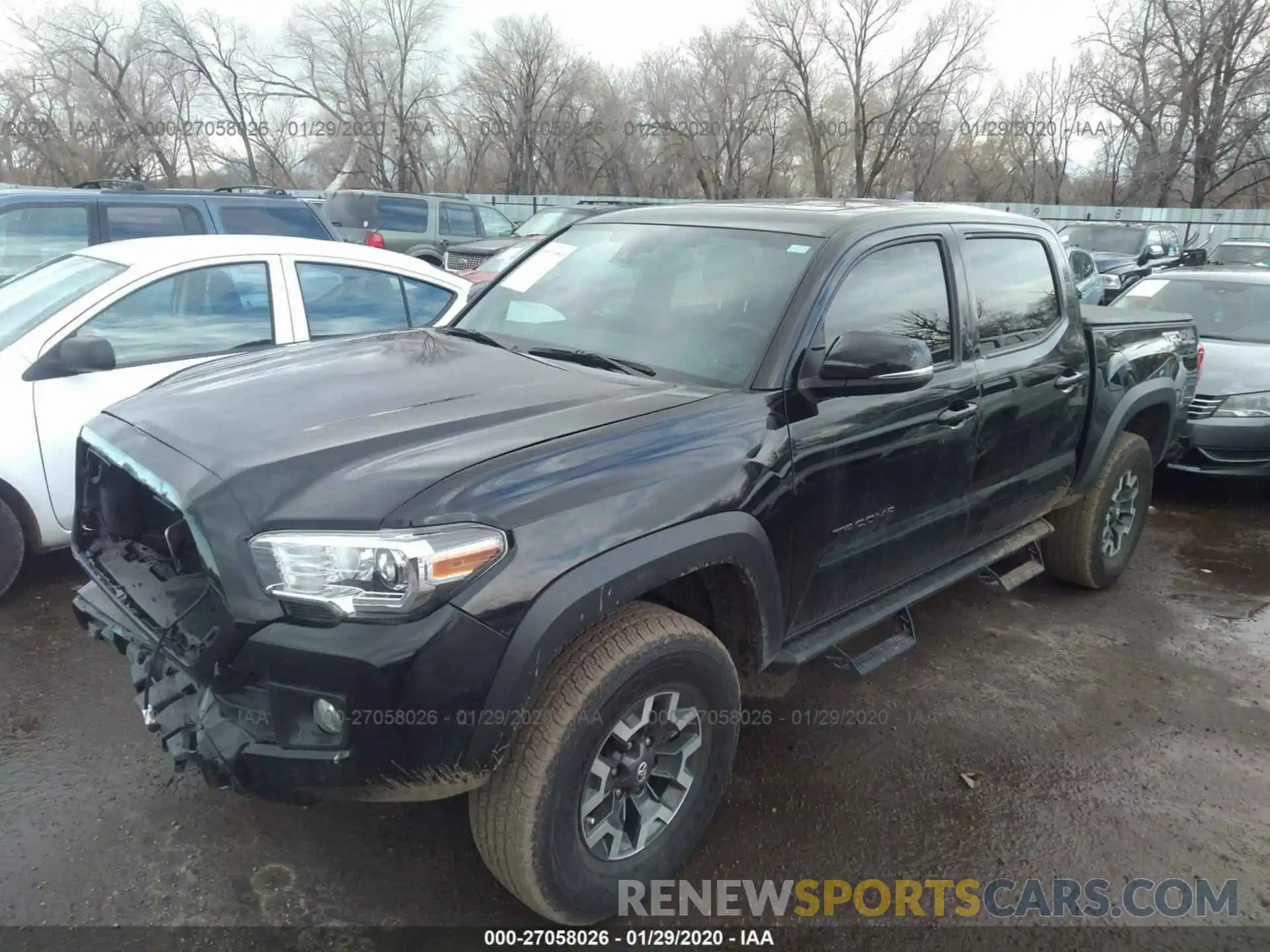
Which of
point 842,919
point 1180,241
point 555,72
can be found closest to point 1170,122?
point 1180,241

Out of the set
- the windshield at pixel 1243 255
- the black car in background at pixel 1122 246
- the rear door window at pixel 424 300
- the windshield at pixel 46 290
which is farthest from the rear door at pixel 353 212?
the windshield at pixel 1243 255

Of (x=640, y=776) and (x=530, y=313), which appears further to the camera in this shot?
(x=530, y=313)

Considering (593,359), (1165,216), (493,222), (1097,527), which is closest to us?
(593,359)

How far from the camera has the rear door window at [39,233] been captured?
260 inches

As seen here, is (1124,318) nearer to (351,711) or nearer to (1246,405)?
(1246,405)

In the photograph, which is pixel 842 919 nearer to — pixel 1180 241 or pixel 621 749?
pixel 621 749

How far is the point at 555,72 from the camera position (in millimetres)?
39312

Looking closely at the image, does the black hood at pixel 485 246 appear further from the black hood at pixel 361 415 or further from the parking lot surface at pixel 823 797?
the black hood at pixel 361 415

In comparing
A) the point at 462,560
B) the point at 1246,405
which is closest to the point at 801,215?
the point at 462,560

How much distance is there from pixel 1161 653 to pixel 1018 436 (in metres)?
1.50

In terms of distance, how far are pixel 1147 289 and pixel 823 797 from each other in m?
6.94

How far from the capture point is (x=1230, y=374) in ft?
21.5

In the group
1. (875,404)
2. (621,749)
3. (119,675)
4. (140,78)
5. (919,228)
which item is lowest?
(119,675)

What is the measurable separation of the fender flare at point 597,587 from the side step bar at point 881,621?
443 mm
